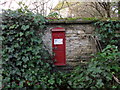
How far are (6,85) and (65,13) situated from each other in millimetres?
9807

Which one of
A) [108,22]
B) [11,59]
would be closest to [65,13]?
[108,22]

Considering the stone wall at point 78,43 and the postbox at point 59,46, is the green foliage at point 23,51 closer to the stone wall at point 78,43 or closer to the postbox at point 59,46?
the postbox at point 59,46

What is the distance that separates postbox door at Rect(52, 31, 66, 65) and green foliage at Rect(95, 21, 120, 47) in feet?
3.58

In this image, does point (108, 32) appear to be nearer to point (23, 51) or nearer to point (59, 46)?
point (59, 46)

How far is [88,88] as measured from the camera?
3.00 metres

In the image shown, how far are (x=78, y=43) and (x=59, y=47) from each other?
0.60 meters

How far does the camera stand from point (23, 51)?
348cm

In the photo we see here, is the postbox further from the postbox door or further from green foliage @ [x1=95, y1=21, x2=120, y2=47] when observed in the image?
green foliage @ [x1=95, y1=21, x2=120, y2=47]

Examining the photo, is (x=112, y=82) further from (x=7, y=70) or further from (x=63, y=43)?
(x=7, y=70)

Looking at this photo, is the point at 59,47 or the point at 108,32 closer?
the point at 108,32

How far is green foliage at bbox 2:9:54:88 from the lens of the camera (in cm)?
338

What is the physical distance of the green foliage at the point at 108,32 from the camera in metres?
3.86

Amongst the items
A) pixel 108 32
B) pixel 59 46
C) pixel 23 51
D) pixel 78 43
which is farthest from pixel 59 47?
pixel 108 32

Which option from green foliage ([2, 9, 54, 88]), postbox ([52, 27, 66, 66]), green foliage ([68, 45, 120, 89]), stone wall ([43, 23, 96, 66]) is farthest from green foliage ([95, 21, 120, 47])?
green foliage ([2, 9, 54, 88])
